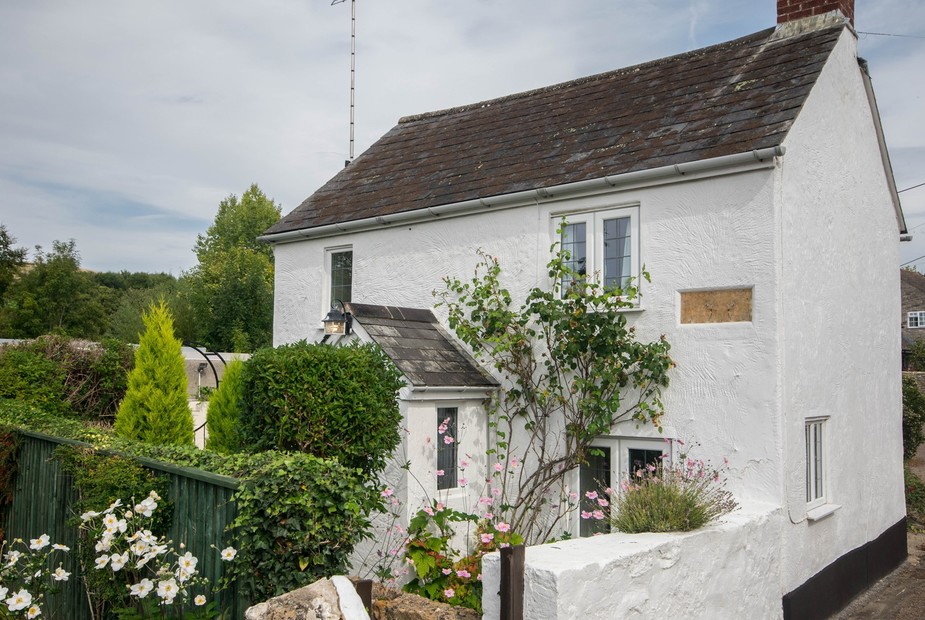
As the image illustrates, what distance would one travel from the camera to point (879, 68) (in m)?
11.6

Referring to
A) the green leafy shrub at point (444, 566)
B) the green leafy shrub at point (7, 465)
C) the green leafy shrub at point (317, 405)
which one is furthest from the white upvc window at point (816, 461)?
the green leafy shrub at point (7, 465)

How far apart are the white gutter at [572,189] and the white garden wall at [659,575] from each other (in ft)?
13.0

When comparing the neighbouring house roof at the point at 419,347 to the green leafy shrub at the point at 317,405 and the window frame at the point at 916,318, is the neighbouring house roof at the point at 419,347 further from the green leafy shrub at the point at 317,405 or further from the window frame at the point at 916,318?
the window frame at the point at 916,318

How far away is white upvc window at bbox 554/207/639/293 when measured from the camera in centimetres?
989

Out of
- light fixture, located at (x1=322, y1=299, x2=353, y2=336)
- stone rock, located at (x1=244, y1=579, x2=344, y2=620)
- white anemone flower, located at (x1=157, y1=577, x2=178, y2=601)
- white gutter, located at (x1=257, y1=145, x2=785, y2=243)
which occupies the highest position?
white gutter, located at (x1=257, y1=145, x2=785, y2=243)

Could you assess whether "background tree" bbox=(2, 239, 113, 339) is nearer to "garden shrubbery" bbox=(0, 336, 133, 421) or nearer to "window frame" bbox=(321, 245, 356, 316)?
"garden shrubbery" bbox=(0, 336, 133, 421)

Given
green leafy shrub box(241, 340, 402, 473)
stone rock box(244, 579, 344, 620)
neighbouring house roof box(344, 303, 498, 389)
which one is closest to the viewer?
stone rock box(244, 579, 344, 620)

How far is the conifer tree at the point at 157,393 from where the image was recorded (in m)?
11.7

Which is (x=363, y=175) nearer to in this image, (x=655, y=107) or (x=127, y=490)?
(x=655, y=107)

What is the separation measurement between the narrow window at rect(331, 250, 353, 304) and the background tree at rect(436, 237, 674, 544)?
275cm

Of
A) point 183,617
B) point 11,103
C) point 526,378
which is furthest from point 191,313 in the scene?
point 183,617

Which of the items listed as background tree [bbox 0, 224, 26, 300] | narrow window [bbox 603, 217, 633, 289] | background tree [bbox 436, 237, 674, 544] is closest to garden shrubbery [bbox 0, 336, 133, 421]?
background tree [bbox 436, 237, 674, 544]

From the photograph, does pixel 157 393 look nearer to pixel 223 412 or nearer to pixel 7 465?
pixel 223 412

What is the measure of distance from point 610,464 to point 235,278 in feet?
126
